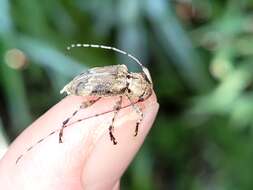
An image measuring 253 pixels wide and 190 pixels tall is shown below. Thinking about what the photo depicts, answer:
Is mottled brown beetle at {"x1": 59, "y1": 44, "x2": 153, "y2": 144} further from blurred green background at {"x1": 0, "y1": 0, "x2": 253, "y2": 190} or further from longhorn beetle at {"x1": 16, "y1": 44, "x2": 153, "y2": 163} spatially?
blurred green background at {"x1": 0, "y1": 0, "x2": 253, "y2": 190}

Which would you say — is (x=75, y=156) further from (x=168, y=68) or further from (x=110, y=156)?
(x=168, y=68)

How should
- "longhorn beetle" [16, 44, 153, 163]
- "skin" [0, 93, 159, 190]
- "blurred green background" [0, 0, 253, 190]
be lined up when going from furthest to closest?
"blurred green background" [0, 0, 253, 190] < "longhorn beetle" [16, 44, 153, 163] < "skin" [0, 93, 159, 190]

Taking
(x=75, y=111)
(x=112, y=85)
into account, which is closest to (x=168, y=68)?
(x=112, y=85)


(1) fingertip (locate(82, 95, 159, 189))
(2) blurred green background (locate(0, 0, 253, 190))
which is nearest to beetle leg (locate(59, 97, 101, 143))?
(1) fingertip (locate(82, 95, 159, 189))

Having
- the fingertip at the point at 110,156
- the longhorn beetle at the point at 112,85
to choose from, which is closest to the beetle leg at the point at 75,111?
the longhorn beetle at the point at 112,85

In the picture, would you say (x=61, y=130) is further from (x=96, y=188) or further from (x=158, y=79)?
(x=158, y=79)

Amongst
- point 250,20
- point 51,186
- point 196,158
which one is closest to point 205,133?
point 196,158
